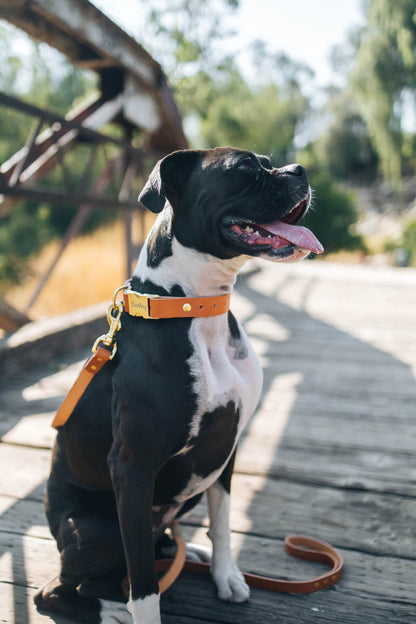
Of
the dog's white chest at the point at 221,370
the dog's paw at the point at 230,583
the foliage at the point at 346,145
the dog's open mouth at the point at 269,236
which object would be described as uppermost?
the foliage at the point at 346,145

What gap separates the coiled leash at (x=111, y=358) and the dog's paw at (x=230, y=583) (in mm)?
58

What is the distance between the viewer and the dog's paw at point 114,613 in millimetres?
1488

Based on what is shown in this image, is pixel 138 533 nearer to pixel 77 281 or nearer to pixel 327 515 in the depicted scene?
pixel 327 515

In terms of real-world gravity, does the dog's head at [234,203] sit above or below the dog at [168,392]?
above

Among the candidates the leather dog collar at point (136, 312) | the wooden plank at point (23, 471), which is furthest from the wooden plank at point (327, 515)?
the leather dog collar at point (136, 312)

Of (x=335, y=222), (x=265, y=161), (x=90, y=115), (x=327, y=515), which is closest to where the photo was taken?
(x=265, y=161)

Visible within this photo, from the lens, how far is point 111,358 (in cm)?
147

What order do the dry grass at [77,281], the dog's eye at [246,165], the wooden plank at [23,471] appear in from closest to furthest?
the dog's eye at [246,165] → the wooden plank at [23,471] → the dry grass at [77,281]

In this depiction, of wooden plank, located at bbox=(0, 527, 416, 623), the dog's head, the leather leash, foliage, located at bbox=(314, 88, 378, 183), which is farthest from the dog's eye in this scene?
foliage, located at bbox=(314, 88, 378, 183)

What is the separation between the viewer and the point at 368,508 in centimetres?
206

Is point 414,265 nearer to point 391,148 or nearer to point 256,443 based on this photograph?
point 391,148

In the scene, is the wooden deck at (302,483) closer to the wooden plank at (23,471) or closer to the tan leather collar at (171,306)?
the wooden plank at (23,471)

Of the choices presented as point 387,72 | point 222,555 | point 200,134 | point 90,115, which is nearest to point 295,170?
point 222,555

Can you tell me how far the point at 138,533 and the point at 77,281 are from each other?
22.3ft
